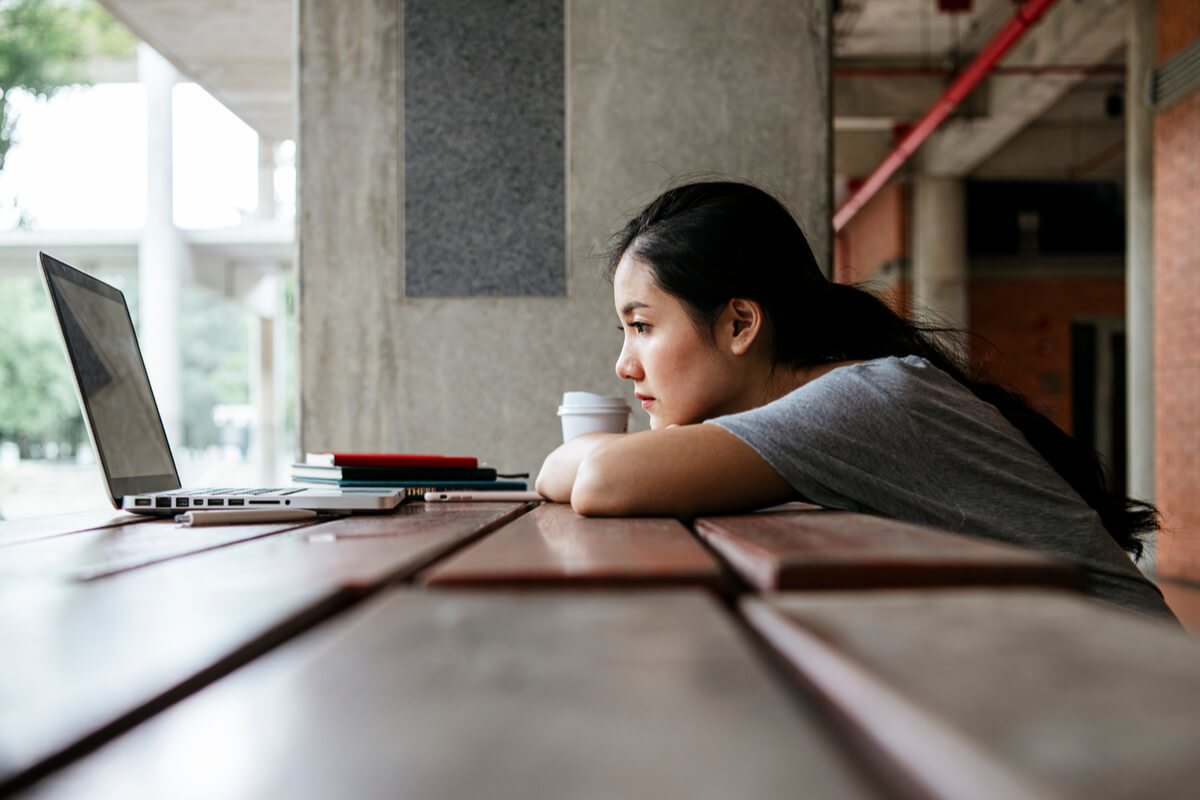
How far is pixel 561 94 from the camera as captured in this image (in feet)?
9.00

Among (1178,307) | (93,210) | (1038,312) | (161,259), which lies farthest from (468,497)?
(1038,312)

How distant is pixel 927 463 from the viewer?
3.38 feet

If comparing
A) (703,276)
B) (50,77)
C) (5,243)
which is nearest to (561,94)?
(703,276)

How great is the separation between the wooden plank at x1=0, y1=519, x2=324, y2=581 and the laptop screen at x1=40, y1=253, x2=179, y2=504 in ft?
0.95

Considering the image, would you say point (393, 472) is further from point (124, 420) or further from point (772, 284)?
point (772, 284)

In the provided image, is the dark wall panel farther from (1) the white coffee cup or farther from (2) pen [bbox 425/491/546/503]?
(2) pen [bbox 425/491/546/503]

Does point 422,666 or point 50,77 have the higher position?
point 50,77

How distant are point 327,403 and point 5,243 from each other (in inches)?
321

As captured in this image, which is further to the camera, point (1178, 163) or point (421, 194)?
point (1178, 163)

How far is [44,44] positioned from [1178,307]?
10.5 metres

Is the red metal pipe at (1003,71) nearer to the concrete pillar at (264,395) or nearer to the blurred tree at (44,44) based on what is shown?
the blurred tree at (44,44)

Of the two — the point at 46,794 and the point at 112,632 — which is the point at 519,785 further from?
the point at 112,632

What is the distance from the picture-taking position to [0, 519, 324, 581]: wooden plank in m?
0.59

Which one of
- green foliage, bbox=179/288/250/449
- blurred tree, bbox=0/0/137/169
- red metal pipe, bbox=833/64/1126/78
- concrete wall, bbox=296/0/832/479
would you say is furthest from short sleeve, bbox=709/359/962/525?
green foliage, bbox=179/288/250/449
